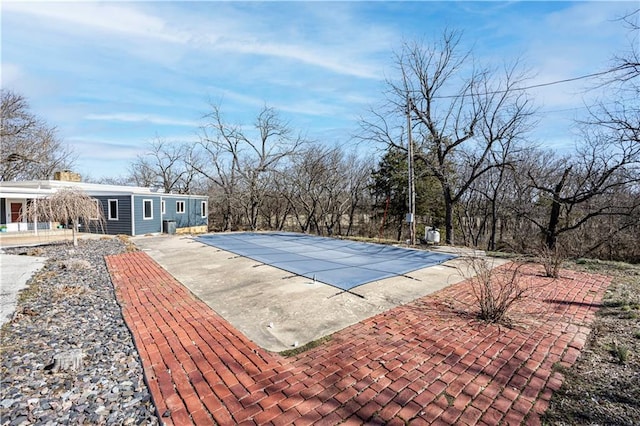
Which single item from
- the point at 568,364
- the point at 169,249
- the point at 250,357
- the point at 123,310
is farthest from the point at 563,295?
the point at 169,249

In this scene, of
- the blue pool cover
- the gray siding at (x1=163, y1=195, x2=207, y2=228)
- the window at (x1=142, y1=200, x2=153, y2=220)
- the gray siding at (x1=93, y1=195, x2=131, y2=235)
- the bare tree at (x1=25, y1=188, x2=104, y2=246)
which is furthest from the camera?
the gray siding at (x1=163, y1=195, x2=207, y2=228)

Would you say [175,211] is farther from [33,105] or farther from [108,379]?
[108,379]

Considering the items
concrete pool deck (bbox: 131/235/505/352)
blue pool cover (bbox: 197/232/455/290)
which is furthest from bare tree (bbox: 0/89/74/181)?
concrete pool deck (bbox: 131/235/505/352)

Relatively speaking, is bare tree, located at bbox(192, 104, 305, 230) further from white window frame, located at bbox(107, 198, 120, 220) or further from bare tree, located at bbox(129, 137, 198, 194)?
white window frame, located at bbox(107, 198, 120, 220)

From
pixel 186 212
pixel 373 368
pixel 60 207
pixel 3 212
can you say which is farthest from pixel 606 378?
pixel 3 212

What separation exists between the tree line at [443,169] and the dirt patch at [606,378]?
2.63 m

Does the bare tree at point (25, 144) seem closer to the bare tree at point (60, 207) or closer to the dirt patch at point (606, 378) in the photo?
the bare tree at point (60, 207)

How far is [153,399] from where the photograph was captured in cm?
190

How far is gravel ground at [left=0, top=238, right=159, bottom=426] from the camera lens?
1.77m

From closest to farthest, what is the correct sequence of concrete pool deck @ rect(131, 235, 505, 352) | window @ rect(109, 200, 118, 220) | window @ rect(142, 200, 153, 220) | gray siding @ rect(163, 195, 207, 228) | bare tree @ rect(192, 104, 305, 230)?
concrete pool deck @ rect(131, 235, 505, 352)
window @ rect(109, 200, 118, 220)
window @ rect(142, 200, 153, 220)
gray siding @ rect(163, 195, 207, 228)
bare tree @ rect(192, 104, 305, 230)

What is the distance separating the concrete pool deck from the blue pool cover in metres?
0.27

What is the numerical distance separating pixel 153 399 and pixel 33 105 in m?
20.8

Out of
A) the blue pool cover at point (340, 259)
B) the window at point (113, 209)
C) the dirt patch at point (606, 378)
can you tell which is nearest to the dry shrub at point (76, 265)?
the blue pool cover at point (340, 259)

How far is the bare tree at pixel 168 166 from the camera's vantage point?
68.7 feet
